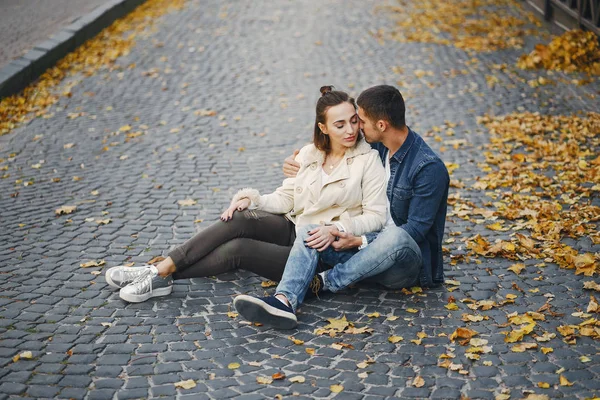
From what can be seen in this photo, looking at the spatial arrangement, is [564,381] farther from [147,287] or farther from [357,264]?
[147,287]

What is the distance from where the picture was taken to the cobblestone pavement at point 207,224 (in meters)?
4.24

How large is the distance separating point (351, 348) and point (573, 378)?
133 cm

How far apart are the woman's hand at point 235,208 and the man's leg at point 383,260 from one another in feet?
2.69

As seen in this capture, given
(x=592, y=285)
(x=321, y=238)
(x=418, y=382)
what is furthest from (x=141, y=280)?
(x=592, y=285)

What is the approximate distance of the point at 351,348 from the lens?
179 inches

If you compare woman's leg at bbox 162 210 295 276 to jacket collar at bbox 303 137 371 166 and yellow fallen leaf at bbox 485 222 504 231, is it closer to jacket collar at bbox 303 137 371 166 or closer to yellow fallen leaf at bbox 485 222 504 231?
jacket collar at bbox 303 137 371 166

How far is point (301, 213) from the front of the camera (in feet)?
18.0

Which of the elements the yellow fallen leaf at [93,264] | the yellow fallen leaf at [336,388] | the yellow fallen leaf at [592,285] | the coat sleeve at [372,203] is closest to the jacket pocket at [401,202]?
the coat sleeve at [372,203]

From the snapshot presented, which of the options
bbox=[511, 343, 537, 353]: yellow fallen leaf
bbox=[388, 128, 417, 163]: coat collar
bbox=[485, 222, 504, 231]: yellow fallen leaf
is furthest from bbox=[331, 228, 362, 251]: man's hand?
bbox=[485, 222, 504, 231]: yellow fallen leaf

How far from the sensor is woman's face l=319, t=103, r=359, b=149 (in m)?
5.08

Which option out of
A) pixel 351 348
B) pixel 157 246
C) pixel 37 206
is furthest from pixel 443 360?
pixel 37 206

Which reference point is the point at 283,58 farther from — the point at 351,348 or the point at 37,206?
the point at 351,348

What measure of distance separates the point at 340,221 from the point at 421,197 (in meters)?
0.60

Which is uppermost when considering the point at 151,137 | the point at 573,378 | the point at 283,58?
the point at 283,58
